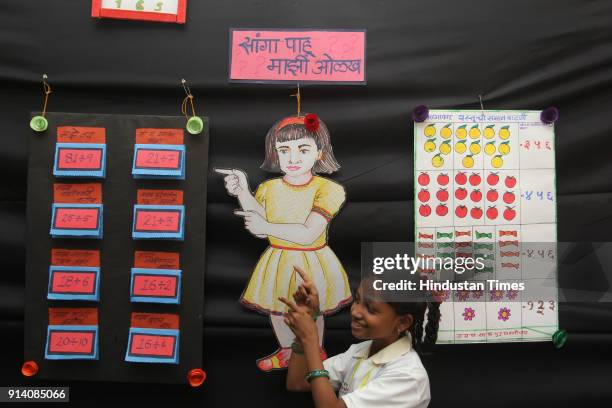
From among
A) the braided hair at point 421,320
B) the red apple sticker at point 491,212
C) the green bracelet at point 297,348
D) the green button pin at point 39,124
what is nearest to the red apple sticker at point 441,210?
the red apple sticker at point 491,212

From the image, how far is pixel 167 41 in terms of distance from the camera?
5.57ft

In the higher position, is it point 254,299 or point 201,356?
point 254,299

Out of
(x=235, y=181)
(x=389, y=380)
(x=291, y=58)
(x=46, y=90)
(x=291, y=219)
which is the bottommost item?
(x=389, y=380)

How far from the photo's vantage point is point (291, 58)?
5.57ft

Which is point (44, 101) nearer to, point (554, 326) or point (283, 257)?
point (283, 257)

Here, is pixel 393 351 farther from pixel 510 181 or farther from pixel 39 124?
pixel 39 124

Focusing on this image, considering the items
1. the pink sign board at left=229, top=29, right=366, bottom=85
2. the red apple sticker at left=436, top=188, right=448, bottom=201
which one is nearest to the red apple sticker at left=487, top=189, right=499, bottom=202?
the red apple sticker at left=436, top=188, right=448, bottom=201

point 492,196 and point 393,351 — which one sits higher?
point 492,196

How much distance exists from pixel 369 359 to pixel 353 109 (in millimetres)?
764

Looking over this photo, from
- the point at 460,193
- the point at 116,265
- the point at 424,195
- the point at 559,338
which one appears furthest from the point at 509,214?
the point at 116,265

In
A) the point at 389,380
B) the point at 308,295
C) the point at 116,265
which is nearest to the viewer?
the point at 389,380

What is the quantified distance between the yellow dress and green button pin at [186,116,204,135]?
254 mm

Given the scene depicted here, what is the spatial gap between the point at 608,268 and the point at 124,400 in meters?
1.57

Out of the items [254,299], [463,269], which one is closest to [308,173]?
[254,299]
